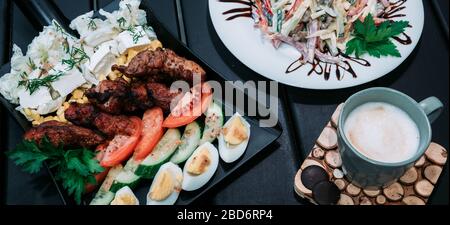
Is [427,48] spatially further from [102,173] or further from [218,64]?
[102,173]

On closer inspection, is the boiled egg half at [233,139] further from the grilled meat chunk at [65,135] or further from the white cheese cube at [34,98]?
the white cheese cube at [34,98]

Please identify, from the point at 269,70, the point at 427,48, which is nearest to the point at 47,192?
the point at 269,70

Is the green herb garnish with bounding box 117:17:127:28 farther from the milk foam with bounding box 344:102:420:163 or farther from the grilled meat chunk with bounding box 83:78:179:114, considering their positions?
the milk foam with bounding box 344:102:420:163

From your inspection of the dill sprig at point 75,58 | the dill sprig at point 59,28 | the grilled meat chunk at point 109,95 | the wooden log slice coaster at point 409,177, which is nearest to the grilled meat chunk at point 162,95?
the grilled meat chunk at point 109,95

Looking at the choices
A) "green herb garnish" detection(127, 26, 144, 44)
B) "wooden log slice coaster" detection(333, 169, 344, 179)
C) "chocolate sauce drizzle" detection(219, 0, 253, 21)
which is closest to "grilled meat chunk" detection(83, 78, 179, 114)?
"green herb garnish" detection(127, 26, 144, 44)

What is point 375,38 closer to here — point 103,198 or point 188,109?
point 188,109
